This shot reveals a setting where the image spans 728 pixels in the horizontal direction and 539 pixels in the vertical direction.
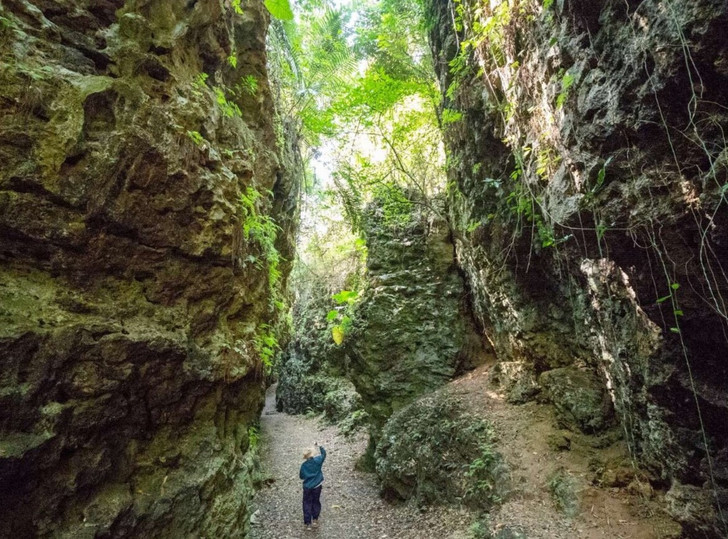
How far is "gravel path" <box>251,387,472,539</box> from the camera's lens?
654 cm

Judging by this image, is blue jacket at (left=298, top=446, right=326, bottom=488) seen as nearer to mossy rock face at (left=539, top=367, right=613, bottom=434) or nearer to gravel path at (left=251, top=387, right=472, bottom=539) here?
gravel path at (left=251, top=387, right=472, bottom=539)

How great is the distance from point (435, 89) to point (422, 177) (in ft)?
8.46

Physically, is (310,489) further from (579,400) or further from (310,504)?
(579,400)

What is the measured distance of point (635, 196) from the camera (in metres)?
3.55

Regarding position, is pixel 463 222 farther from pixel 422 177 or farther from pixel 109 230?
pixel 109 230

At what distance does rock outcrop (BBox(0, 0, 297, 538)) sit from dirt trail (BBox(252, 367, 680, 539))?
3108 millimetres

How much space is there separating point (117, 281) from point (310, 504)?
5.67 meters

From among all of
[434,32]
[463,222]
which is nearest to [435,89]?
[434,32]

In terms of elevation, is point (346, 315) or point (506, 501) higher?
point (346, 315)

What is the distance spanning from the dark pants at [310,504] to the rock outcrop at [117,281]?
2.08 m

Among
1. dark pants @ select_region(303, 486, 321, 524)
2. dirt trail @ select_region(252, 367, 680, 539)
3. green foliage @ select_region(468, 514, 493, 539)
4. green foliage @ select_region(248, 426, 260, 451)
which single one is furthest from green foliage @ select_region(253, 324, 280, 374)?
green foliage @ select_region(468, 514, 493, 539)

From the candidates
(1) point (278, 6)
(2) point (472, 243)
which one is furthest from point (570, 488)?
Result: (1) point (278, 6)

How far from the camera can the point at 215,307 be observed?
464cm

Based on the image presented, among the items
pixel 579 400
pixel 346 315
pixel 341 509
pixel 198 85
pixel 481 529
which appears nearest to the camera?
pixel 198 85
